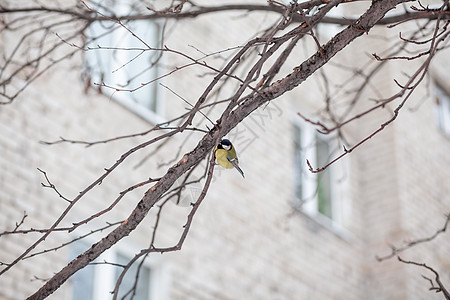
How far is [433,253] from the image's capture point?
39.7 feet

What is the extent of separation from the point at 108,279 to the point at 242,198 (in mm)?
2509

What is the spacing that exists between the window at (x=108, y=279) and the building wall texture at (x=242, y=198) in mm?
116

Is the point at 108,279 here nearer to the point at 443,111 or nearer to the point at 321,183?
the point at 321,183

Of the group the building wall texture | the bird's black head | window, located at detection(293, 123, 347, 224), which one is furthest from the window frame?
the bird's black head

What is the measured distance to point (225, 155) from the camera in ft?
11.2

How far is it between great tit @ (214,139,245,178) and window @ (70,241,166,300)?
4.30m

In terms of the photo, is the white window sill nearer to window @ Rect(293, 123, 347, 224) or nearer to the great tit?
window @ Rect(293, 123, 347, 224)

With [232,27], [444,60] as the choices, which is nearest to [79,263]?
[232,27]

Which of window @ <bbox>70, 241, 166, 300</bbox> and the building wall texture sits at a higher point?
the building wall texture

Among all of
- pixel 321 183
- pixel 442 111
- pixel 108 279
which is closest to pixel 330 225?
pixel 321 183

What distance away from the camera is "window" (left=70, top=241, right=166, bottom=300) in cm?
787

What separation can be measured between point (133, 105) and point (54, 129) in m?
1.21

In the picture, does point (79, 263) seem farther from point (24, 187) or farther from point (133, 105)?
point (133, 105)

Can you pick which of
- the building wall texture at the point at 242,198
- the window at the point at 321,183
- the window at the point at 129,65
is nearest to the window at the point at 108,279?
the building wall texture at the point at 242,198
